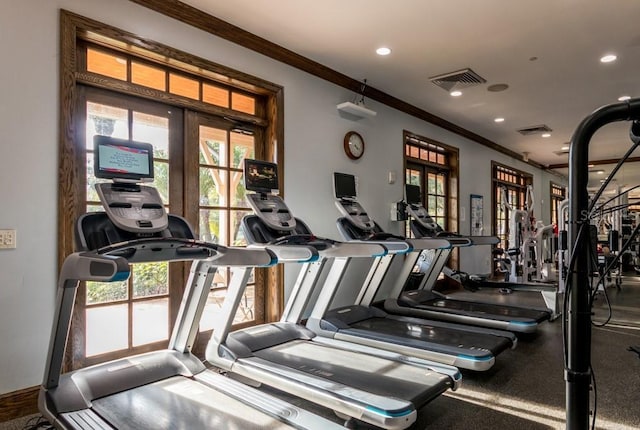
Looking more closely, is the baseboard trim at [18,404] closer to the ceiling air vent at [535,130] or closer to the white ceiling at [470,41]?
the white ceiling at [470,41]

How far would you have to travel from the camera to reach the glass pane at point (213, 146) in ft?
12.8

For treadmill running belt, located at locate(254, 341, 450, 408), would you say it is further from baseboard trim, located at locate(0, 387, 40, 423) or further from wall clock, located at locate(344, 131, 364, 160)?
wall clock, located at locate(344, 131, 364, 160)

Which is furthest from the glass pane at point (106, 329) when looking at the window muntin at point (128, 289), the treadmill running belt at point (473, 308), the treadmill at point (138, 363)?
the treadmill running belt at point (473, 308)

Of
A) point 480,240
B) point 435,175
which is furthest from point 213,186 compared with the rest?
point 435,175

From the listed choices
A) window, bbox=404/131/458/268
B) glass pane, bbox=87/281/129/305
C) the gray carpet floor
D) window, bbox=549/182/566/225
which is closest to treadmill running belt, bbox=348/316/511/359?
the gray carpet floor

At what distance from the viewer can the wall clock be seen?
5.23 m

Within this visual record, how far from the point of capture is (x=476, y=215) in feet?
27.4

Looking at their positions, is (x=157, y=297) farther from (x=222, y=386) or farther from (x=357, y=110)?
(x=357, y=110)

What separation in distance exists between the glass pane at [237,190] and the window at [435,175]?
3.10 m

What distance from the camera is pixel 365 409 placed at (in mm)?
2291

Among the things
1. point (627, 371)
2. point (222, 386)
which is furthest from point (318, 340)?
point (627, 371)

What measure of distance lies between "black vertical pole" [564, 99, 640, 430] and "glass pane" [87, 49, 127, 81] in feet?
10.8

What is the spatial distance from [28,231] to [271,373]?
6.02ft

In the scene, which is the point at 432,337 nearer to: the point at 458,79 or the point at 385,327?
the point at 385,327
